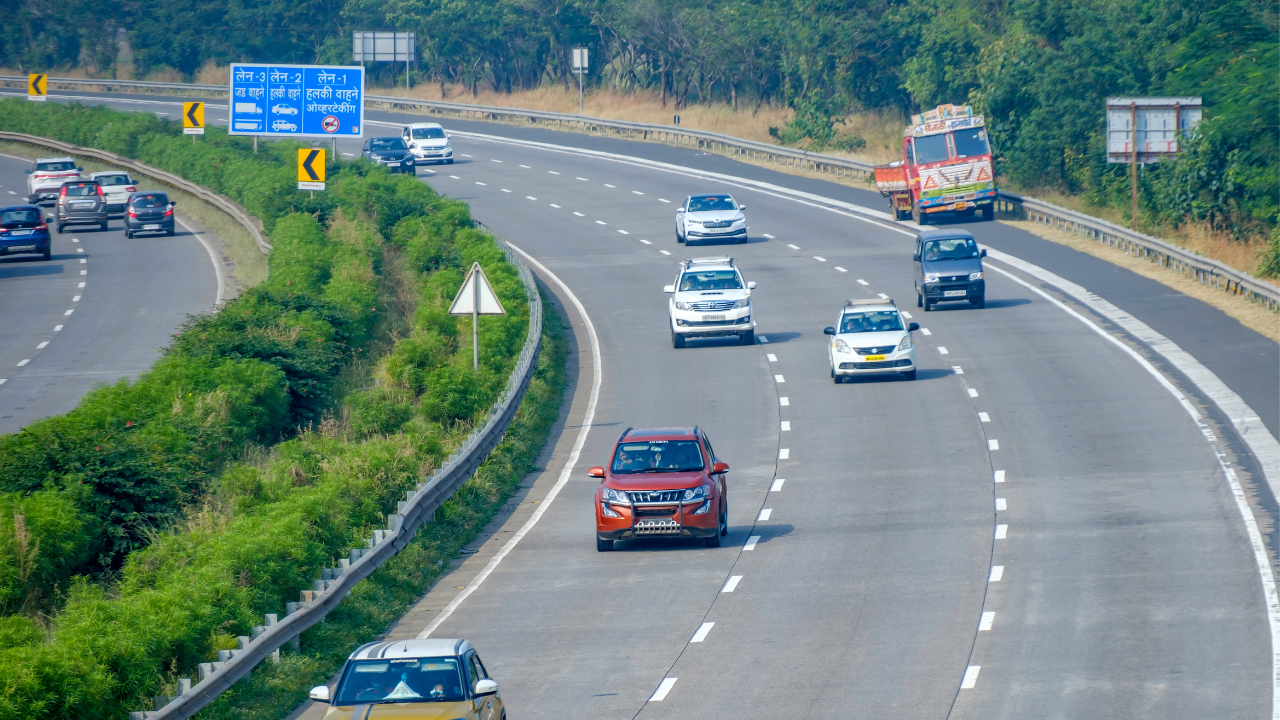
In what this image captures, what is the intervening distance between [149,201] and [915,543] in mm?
43612

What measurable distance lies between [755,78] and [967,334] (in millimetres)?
49309

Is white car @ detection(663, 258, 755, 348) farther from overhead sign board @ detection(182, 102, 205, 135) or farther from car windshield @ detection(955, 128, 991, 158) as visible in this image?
overhead sign board @ detection(182, 102, 205, 135)

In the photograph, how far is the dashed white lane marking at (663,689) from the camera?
571 inches

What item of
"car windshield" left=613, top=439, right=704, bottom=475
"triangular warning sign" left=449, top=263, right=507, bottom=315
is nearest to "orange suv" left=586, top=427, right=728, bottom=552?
"car windshield" left=613, top=439, right=704, bottom=475

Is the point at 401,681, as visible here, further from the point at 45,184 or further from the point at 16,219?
the point at 45,184

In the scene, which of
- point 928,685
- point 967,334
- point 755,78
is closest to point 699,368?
point 967,334

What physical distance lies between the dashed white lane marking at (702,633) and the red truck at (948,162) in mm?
35351

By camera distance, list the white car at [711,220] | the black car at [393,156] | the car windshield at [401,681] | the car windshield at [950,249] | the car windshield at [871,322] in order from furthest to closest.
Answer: the black car at [393,156] → the white car at [711,220] → the car windshield at [950,249] → the car windshield at [871,322] → the car windshield at [401,681]

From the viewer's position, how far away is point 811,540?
69.1ft

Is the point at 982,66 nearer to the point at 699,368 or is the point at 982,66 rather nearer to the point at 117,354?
the point at 699,368

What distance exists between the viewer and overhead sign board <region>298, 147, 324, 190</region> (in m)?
48.4

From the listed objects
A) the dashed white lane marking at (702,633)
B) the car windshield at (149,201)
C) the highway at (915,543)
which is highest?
the car windshield at (149,201)

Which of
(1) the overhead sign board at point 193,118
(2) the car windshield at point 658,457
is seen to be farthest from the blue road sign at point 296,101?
(2) the car windshield at point 658,457

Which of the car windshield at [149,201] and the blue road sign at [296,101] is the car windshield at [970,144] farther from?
the car windshield at [149,201]
